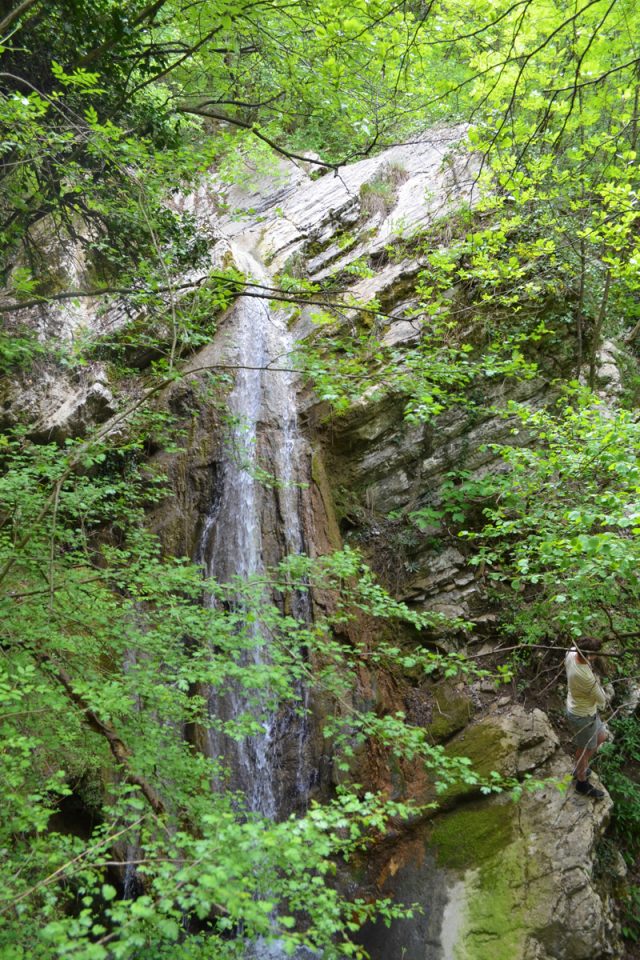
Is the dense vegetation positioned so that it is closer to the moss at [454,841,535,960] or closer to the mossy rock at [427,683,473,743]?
the moss at [454,841,535,960]

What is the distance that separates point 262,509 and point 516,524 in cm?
373

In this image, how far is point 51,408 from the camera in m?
8.19

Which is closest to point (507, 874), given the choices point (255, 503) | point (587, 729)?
point (587, 729)

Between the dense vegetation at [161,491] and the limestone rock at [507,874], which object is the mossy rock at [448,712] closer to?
the limestone rock at [507,874]

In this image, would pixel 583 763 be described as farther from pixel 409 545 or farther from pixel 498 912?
pixel 409 545

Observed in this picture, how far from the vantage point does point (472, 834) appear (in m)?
5.32

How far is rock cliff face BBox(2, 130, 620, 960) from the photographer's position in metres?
4.81

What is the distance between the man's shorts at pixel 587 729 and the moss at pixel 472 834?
0.98 m

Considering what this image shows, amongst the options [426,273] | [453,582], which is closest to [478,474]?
[453,582]

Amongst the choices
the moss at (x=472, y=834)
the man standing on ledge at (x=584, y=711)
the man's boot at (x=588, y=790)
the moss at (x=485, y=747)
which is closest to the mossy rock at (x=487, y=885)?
the moss at (x=472, y=834)

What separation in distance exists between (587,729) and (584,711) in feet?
0.71

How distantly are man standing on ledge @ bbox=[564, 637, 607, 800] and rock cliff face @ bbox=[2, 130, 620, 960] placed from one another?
217 mm

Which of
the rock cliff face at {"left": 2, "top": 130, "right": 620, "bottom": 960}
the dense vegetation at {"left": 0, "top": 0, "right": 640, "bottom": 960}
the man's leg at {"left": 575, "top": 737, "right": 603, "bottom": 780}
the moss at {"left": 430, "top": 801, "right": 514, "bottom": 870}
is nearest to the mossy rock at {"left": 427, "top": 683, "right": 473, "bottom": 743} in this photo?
the rock cliff face at {"left": 2, "top": 130, "right": 620, "bottom": 960}

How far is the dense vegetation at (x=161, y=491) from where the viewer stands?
8.46 ft
